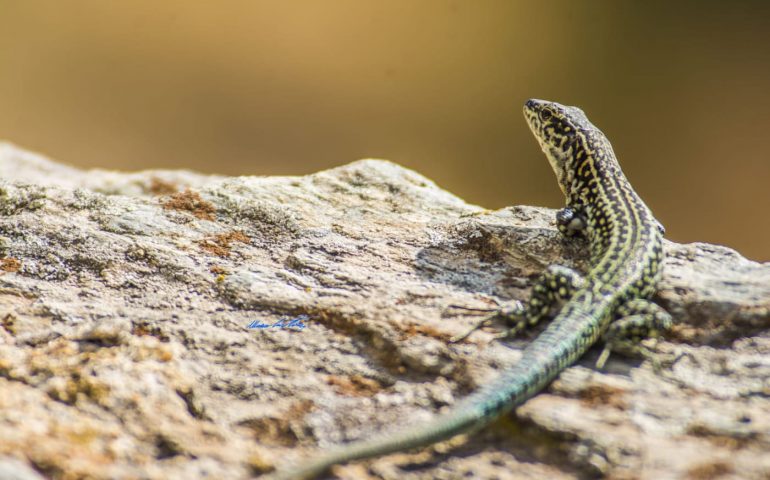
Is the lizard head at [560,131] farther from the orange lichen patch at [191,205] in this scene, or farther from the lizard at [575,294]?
the orange lichen patch at [191,205]

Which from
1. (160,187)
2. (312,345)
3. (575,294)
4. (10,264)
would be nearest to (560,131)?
(575,294)

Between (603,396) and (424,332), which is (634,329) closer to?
(603,396)

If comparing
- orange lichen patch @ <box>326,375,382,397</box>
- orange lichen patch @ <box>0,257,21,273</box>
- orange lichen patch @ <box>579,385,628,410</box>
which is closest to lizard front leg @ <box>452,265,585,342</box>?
orange lichen patch @ <box>579,385,628,410</box>

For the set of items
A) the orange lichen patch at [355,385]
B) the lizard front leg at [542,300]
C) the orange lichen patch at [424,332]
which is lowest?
the orange lichen patch at [355,385]

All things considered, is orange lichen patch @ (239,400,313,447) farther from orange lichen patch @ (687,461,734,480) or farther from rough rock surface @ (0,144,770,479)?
orange lichen patch @ (687,461,734,480)

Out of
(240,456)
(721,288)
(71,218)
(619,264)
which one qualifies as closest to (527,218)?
(619,264)

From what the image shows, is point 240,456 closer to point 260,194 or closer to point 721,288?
point 260,194

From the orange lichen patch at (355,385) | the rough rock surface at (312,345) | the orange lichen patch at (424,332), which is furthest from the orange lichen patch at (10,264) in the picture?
the orange lichen patch at (424,332)
